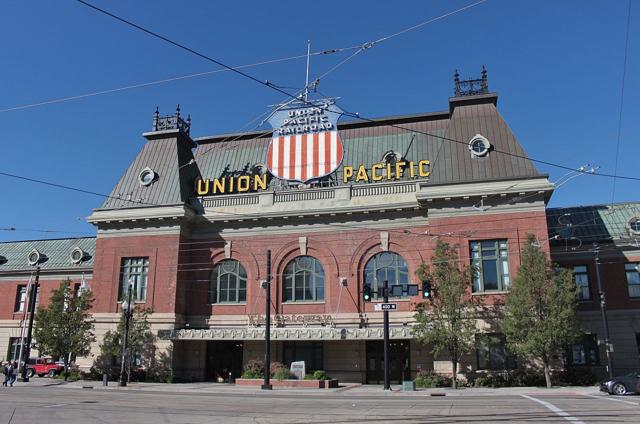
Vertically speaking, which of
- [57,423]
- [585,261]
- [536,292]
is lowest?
[57,423]

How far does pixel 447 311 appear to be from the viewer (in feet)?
96.2

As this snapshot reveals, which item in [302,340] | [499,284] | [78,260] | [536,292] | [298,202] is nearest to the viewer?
[536,292]

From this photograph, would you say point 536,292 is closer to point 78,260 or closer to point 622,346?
point 622,346

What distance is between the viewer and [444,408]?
17.5 meters

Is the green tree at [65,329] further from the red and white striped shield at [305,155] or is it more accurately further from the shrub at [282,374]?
the red and white striped shield at [305,155]

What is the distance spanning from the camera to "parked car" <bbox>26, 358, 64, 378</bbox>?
40.5 m

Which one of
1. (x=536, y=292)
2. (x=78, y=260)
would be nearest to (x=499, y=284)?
(x=536, y=292)

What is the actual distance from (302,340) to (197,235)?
10740 millimetres

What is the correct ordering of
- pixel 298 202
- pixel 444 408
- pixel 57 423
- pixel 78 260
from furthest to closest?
1. pixel 78 260
2. pixel 298 202
3. pixel 444 408
4. pixel 57 423

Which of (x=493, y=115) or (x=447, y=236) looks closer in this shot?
(x=447, y=236)

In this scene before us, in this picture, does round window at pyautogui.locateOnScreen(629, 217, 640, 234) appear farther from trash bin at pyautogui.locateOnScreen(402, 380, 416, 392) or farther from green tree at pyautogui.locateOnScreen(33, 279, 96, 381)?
green tree at pyautogui.locateOnScreen(33, 279, 96, 381)

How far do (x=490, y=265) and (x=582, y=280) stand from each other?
8092 millimetres

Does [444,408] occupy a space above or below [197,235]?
below

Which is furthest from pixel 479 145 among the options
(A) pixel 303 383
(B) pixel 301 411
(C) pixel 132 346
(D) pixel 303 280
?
(C) pixel 132 346
